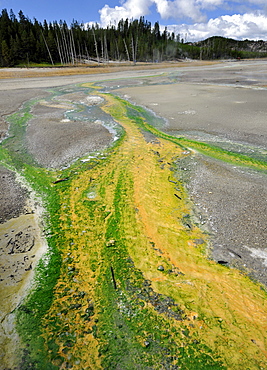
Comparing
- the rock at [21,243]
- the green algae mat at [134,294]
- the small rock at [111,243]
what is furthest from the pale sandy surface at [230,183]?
the rock at [21,243]

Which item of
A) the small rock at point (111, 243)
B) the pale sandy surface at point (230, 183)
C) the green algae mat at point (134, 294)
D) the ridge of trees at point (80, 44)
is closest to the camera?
the green algae mat at point (134, 294)

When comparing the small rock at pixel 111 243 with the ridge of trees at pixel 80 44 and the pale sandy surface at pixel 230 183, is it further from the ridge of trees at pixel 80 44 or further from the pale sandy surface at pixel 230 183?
the ridge of trees at pixel 80 44

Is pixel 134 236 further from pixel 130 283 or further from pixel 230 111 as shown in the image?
pixel 230 111

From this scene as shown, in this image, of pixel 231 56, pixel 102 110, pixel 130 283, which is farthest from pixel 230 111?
pixel 231 56

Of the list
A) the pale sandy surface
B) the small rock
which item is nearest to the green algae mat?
the small rock

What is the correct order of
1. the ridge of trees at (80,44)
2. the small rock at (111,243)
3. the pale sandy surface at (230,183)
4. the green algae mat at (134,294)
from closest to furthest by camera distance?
the green algae mat at (134,294), the pale sandy surface at (230,183), the small rock at (111,243), the ridge of trees at (80,44)

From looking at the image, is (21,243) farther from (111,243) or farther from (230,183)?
(230,183)

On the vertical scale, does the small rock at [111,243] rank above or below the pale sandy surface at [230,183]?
below
